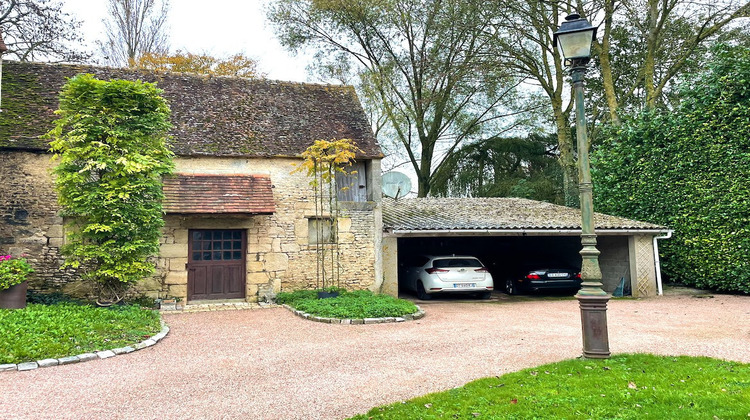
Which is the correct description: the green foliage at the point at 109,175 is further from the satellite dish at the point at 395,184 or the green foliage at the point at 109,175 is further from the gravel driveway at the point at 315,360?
the satellite dish at the point at 395,184

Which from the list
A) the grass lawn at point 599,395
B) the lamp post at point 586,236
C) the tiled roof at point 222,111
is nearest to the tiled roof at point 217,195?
the tiled roof at point 222,111

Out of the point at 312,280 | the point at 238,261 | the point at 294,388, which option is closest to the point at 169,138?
the point at 238,261

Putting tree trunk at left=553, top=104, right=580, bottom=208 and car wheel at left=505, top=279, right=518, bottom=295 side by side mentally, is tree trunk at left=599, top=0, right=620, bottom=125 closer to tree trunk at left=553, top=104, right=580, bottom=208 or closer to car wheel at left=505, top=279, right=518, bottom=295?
tree trunk at left=553, top=104, right=580, bottom=208

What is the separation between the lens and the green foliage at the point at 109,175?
31.6ft

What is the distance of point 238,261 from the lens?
12211 millimetres

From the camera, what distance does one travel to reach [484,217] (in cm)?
1407

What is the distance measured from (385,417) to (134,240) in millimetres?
7824

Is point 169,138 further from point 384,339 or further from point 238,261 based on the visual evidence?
point 384,339

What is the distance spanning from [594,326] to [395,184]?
9908 mm

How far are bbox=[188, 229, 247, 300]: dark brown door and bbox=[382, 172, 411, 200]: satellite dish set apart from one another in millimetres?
4673

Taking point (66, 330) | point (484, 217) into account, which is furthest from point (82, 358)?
point (484, 217)

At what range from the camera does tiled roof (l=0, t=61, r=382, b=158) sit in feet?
38.3

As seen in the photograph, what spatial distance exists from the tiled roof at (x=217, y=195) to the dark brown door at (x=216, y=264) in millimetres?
1026

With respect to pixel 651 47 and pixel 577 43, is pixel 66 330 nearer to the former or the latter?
pixel 577 43
